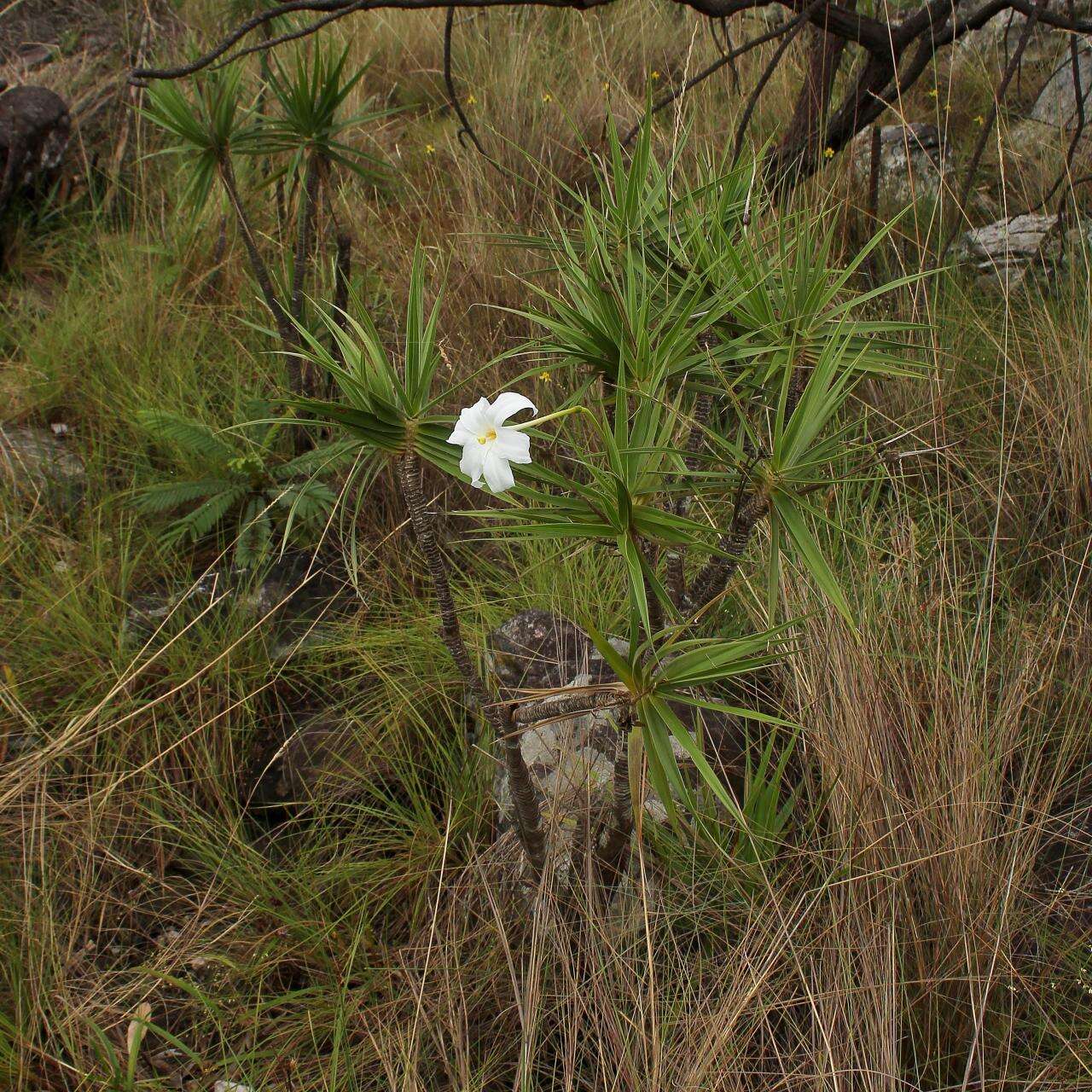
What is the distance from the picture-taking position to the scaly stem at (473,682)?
140cm

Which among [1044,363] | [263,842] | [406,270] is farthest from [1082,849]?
[406,270]

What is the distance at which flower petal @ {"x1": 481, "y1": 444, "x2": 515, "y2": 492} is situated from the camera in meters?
1.13

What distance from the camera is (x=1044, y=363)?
2.50 meters

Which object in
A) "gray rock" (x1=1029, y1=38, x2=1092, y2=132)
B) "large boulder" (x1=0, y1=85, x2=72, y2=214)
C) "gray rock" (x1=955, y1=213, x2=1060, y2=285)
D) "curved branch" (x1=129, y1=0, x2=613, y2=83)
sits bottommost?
"gray rock" (x1=955, y1=213, x2=1060, y2=285)

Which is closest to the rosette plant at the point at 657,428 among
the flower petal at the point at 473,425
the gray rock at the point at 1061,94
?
the flower petal at the point at 473,425

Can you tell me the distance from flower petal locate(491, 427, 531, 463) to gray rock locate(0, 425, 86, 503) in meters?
2.21

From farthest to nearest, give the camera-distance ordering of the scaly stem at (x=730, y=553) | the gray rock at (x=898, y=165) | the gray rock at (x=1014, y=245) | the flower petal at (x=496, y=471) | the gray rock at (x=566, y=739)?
the gray rock at (x=898, y=165), the gray rock at (x=1014, y=245), the gray rock at (x=566, y=739), the scaly stem at (x=730, y=553), the flower petal at (x=496, y=471)

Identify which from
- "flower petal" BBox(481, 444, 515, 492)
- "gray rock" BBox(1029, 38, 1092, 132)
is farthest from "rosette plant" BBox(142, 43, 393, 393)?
"gray rock" BBox(1029, 38, 1092, 132)

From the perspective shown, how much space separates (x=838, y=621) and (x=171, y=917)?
1445 mm

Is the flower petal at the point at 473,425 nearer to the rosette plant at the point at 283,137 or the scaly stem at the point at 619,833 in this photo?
the scaly stem at the point at 619,833

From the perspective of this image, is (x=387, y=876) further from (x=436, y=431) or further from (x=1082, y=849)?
(x=1082, y=849)

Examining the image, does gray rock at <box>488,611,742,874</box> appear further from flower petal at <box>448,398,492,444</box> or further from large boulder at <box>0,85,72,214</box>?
large boulder at <box>0,85,72,214</box>

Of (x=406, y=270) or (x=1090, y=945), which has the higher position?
(x=406, y=270)

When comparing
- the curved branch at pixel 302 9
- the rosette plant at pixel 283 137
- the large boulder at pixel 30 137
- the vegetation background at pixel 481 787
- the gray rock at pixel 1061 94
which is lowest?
the vegetation background at pixel 481 787
